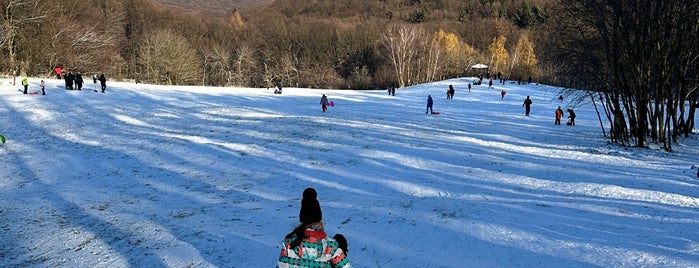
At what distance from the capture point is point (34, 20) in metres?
42.2

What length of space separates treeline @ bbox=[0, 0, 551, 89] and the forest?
0.23m

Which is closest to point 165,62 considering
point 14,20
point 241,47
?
point 14,20

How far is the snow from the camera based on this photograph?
7.38 m

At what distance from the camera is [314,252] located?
3.62 m

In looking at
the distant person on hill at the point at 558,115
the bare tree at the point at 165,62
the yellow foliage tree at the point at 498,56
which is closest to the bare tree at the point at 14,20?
the bare tree at the point at 165,62

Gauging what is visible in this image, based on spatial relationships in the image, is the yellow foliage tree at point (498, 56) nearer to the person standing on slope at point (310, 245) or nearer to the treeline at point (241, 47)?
the treeline at point (241, 47)

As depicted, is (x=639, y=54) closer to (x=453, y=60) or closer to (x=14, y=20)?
(x=14, y=20)

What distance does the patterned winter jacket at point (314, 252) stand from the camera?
361 cm

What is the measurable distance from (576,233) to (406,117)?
1812 cm

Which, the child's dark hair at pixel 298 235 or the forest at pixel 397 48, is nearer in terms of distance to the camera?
the child's dark hair at pixel 298 235

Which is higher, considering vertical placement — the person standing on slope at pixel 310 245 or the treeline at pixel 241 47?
the treeline at pixel 241 47

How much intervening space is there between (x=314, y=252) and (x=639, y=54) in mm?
18228

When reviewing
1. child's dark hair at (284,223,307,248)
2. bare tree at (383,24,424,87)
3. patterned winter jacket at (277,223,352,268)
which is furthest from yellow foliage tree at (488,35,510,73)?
child's dark hair at (284,223,307,248)

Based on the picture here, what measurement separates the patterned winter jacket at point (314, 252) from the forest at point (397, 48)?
1740 cm
